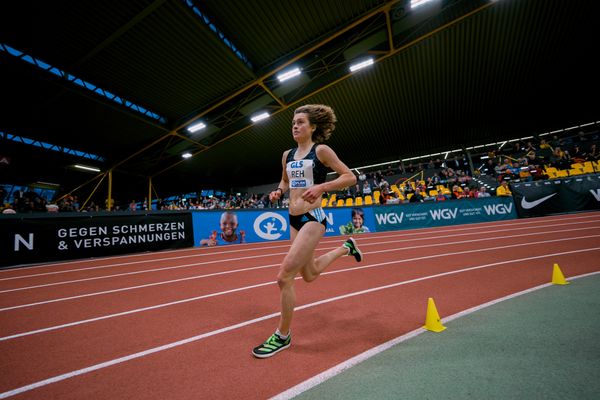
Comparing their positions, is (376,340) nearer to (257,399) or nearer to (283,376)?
(283,376)

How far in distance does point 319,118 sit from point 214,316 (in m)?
2.33

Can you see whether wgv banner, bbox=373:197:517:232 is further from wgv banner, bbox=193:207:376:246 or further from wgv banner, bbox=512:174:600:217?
wgv banner, bbox=193:207:376:246

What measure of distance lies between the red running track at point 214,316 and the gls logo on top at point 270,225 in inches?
170

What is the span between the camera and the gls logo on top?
10055 mm

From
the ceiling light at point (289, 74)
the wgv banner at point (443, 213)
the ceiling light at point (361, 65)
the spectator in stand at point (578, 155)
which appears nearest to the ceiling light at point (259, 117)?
the ceiling light at point (289, 74)

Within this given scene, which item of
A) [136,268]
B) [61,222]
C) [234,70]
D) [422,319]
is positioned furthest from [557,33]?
[61,222]

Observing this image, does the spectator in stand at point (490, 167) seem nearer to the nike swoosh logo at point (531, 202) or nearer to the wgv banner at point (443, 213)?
the nike swoosh logo at point (531, 202)

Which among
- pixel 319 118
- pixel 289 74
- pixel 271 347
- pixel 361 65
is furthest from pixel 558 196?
pixel 271 347

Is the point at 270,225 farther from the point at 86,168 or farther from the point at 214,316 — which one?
the point at 86,168

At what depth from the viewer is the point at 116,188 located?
2709 cm

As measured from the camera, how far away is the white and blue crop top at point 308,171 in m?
2.21

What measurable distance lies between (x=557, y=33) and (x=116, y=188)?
118 feet

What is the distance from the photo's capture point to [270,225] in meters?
10.2

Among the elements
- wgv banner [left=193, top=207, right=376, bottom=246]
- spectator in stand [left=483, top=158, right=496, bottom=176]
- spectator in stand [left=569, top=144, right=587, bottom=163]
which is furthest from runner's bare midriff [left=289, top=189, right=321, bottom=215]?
spectator in stand [left=483, top=158, right=496, bottom=176]
